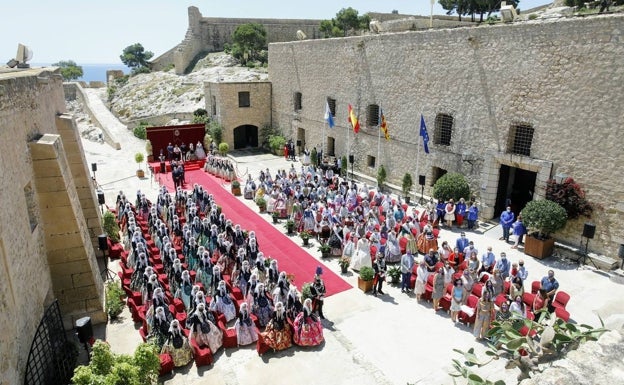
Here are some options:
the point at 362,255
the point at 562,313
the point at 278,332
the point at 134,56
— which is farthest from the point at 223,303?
the point at 134,56

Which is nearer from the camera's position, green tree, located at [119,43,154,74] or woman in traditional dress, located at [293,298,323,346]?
woman in traditional dress, located at [293,298,323,346]

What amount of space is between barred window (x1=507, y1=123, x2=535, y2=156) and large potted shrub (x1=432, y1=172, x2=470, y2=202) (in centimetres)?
217

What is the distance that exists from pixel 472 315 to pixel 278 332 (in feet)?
15.7

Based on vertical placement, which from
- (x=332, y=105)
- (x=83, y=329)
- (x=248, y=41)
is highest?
(x=248, y=41)

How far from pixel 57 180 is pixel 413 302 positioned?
980cm

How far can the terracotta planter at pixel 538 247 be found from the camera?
563 inches

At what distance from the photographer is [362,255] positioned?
13375 millimetres

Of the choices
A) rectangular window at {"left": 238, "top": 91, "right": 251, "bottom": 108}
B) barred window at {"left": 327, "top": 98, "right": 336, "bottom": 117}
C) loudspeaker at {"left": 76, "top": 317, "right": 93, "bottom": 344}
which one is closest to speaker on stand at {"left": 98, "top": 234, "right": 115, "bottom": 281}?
loudspeaker at {"left": 76, "top": 317, "right": 93, "bottom": 344}

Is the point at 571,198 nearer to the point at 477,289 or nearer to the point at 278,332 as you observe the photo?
the point at 477,289

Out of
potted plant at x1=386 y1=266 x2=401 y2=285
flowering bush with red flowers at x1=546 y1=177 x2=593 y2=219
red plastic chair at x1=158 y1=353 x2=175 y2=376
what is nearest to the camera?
red plastic chair at x1=158 y1=353 x2=175 y2=376

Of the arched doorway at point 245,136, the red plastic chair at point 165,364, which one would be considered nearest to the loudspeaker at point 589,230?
the red plastic chair at point 165,364

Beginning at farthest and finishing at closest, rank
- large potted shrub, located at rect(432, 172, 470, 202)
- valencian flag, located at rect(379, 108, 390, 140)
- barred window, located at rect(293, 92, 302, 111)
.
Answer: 1. barred window, located at rect(293, 92, 302, 111)
2. valencian flag, located at rect(379, 108, 390, 140)
3. large potted shrub, located at rect(432, 172, 470, 202)

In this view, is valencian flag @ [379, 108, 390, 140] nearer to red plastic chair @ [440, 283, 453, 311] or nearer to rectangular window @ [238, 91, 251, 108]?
red plastic chair @ [440, 283, 453, 311]

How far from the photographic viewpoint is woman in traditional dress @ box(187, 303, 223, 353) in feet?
31.3
